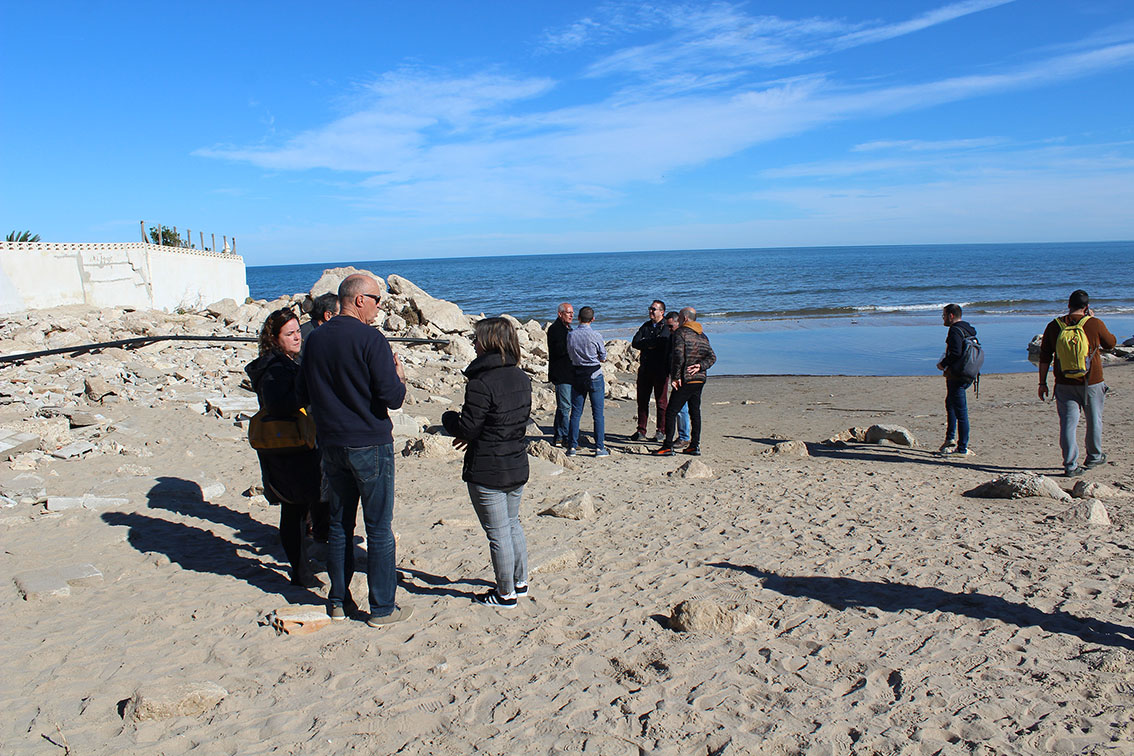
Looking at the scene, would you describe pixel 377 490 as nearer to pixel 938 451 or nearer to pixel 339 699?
pixel 339 699

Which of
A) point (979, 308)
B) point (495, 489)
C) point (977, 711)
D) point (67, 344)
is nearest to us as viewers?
point (977, 711)

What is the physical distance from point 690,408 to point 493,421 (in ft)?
17.3

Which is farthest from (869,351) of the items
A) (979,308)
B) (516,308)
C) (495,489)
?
(516,308)

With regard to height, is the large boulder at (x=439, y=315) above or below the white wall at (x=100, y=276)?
below

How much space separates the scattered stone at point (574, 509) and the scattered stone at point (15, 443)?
5.13 meters

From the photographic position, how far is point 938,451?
29.3 feet

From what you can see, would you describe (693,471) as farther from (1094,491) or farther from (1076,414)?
(1076,414)

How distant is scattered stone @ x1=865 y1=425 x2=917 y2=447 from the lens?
30.4ft

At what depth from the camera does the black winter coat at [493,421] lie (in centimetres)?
390

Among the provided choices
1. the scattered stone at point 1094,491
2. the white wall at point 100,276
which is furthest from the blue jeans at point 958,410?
the white wall at point 100,276

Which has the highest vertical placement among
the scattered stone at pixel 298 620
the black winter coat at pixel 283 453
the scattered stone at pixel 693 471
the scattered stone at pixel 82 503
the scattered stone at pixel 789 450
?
the black winter coat at pixel 283 453

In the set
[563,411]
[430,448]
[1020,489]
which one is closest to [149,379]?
[430,448]

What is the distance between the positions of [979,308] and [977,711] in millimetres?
37636

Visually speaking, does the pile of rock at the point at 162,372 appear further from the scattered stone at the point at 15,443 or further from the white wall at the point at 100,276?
the white wall at the point at 100,276
